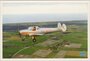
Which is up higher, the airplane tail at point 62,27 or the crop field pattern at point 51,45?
the airplane tail at point 62,27

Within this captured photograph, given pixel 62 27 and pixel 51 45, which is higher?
pixel 62 27

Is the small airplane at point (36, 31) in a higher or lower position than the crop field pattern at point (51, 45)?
higher

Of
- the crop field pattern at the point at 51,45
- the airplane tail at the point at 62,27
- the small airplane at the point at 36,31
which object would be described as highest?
the airplane tail at the point at 62,27

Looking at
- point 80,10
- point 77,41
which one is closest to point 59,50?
point 77,41

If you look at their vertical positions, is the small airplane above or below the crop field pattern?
above

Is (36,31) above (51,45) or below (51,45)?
above

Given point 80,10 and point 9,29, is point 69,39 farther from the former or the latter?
point 9,29

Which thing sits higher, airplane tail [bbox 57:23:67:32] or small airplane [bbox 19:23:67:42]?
airplane tail [bbox 57:23:67:32]

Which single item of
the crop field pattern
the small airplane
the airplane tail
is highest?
the airplane tail
